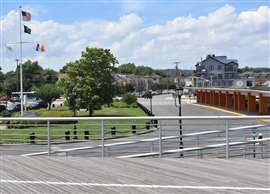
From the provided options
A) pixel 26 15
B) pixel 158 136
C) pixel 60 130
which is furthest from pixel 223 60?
pixel 158 136

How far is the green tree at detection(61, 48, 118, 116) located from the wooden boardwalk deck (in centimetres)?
4466

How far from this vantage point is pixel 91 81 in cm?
5488

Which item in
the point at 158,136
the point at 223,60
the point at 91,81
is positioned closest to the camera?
the point at 158,136

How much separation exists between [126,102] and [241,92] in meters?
23.1

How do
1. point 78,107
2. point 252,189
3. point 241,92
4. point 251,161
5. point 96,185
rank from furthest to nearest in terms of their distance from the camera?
1. point 241,92
2. point 78,107
3. point 251,161
4. point 96,185
5. point 252,189

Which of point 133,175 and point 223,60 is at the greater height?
point 223,60

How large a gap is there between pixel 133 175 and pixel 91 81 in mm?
46974

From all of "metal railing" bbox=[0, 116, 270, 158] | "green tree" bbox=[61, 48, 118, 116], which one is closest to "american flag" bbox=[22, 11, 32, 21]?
"green tree" bbox=[61, 48, 118, 116]

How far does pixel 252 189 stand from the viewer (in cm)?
709

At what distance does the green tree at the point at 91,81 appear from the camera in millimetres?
54769

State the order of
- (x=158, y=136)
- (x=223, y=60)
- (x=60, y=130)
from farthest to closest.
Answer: (x=223, y=60) < (x=60, y=130) < (x=158, y=136)

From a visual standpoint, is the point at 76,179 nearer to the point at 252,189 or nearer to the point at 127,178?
the point at 127,178

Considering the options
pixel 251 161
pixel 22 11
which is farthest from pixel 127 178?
pixel 22 11

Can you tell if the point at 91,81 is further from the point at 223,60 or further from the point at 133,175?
the point at 223,60
